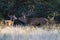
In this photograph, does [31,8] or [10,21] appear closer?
[10,21]

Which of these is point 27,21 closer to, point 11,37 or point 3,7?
point 3,7

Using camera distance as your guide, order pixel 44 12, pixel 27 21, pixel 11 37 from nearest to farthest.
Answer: pixel 11 37, pixel 27 21, pixel 44 12

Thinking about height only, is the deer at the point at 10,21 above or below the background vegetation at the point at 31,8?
below

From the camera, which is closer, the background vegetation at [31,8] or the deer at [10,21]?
the deer at [10,21]

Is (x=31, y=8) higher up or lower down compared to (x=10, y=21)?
higher up

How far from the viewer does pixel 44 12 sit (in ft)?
44.2

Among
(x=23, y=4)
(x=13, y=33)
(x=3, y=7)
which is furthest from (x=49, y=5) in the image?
(x=13, y=33)

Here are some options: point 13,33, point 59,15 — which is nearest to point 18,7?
point 59,15

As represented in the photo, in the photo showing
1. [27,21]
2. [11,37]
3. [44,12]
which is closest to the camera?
[11,37]

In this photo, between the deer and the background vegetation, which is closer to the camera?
the deer

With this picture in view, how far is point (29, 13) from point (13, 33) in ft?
16.1

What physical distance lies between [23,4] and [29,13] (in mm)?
637

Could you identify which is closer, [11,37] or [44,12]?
[11,37]

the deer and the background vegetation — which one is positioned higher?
the background vegetation
